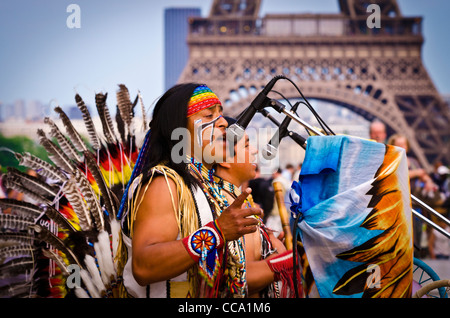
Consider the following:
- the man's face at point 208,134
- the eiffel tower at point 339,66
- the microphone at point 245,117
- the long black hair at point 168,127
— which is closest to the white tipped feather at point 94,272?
the long black hair at point 168,127

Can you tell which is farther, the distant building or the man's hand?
the distant building

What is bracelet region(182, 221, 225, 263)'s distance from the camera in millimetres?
→ 1850

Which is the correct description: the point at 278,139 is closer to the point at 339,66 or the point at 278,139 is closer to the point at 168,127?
the point at 168,127

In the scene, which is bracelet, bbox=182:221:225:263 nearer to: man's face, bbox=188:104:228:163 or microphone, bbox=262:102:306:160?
man's face, bbox=188:104:228:163

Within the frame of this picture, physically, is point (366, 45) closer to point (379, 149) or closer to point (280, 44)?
point (280, 44)

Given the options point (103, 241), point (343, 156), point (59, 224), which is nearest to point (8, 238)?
point (59, 224)

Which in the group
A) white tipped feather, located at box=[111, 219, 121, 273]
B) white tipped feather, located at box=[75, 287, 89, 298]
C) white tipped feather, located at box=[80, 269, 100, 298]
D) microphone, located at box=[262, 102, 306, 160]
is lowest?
white tipped feather, located at box=[75, 287, 89, 298]

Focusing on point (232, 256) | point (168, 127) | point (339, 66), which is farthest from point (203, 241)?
point (339, 66)

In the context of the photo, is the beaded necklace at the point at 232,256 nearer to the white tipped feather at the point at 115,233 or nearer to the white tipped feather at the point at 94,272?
the white tipped feather at the point at 115,233

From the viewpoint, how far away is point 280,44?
88.5 feet

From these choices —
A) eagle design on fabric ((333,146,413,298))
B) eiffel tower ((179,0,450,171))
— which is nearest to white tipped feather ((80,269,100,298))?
eagle design on fabric ((333,146,413,298))

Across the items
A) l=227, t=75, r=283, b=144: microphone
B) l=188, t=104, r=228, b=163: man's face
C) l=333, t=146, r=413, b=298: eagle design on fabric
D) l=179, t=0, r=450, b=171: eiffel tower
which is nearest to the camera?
l=333, t=146, r=413, b=298: eagle design on fabric
